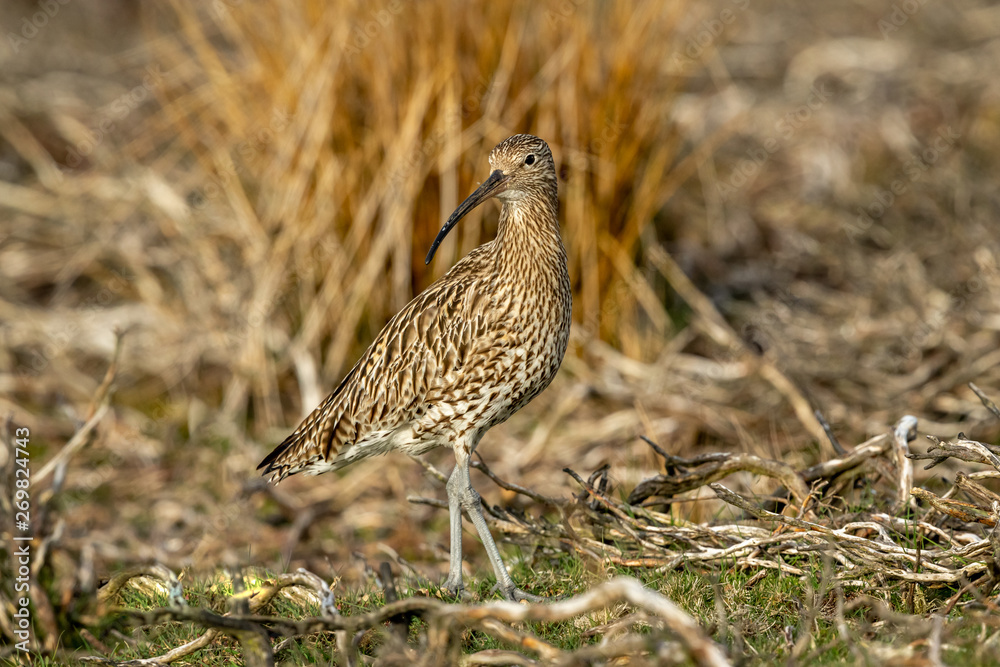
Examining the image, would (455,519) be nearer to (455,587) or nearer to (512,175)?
(455,587)

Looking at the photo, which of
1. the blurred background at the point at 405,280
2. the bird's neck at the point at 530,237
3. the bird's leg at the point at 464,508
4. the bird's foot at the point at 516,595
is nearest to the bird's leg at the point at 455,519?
the bird's leg at the point at 464,508

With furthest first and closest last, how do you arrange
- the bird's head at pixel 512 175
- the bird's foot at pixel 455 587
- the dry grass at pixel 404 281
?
1. the dry grass at pixel 404 281
2. the bird's head at pixel 512 175
3. the bird's foot at pixel 455 587

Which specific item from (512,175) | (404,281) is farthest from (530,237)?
(404,281)

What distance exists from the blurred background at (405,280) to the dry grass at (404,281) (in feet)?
0.08

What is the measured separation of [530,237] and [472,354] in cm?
62

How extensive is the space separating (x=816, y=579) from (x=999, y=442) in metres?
3.23

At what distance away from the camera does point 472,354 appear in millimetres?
4730

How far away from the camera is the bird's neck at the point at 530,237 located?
15.7 feet

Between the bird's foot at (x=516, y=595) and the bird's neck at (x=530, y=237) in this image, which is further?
the bird's neck at (x=530, y=237)

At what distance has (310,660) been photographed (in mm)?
3938

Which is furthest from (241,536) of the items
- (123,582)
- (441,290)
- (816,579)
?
(816,579)

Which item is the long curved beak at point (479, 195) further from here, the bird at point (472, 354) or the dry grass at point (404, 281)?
the dry grass at point (404, 281)

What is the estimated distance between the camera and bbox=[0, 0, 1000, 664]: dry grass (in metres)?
7.29

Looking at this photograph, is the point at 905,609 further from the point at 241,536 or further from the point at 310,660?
the point at 241,536
